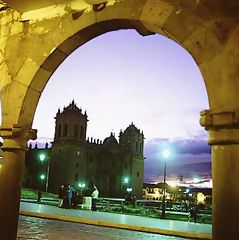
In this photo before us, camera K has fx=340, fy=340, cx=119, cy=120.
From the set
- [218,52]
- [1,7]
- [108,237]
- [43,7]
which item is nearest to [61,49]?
[43,7]

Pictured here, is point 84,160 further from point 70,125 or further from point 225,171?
point 225,171

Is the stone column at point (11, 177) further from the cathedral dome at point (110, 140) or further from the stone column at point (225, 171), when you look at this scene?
the cathedral dome at point (110, 140)

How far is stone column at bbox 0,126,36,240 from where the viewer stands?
13.8 ft

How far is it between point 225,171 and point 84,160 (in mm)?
51678

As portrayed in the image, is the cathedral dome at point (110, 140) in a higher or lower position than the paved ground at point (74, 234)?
higher

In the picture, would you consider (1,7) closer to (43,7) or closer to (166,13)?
(43,7)

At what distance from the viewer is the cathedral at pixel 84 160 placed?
50375mm

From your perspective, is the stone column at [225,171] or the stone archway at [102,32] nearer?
the stone column at [225,171]

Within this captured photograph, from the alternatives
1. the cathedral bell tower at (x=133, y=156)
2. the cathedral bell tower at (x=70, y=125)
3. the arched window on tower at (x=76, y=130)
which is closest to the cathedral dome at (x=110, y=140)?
the cathedral bell tower at (x=133, y=156)

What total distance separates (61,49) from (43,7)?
66cm

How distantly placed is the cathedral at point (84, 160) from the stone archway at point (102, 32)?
133ft

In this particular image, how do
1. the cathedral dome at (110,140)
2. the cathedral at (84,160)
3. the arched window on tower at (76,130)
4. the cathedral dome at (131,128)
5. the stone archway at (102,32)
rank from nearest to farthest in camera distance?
the stone archway at (102,32), the cathedral at (84,160), the arched window on tower at (76,130), the cathedral dome at (131,128), the cathedral dome at (110,140)

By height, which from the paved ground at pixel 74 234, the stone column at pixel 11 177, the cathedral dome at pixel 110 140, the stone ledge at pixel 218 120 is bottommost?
the paved ground at pixel 74 234

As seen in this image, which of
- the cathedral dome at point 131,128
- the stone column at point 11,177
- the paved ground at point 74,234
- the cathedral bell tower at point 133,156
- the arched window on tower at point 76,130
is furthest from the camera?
the cathedral dome at point 131,128
